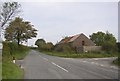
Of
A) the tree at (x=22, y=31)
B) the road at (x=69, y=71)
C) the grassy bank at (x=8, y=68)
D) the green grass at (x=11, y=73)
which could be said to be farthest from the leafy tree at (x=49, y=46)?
the green grass at (x=11, y=73)

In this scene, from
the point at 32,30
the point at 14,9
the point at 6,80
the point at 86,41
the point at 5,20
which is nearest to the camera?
the point at 6,80

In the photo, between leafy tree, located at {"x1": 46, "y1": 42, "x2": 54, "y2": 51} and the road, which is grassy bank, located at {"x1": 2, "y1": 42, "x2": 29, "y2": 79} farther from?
leafy tree, located at {"x1": 46, "y1": 42, "x2": 54, "y2": 51}

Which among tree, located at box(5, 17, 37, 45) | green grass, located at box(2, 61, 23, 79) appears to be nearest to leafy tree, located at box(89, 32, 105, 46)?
tree, located at box(5, 17, 37, 45)

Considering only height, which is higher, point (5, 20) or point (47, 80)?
point (5, 20)

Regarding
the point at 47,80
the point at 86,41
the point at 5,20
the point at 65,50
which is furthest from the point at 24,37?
the point at 47,80

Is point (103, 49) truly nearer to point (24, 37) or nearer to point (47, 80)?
point (24, 37)

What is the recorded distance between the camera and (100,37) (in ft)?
439

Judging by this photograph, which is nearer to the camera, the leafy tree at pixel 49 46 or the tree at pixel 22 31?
the tree at pixel 22 31

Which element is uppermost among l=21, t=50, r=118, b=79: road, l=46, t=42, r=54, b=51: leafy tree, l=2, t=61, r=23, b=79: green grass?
l=46, t=42, r=54, b=51: leafy tree

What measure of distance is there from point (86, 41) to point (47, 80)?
83.3 metres

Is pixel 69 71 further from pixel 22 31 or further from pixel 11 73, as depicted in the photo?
pixel 22 31

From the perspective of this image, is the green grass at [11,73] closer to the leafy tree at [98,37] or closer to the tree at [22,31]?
the tree at [22,31]

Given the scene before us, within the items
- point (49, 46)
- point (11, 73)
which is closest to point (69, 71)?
point (11, 73)

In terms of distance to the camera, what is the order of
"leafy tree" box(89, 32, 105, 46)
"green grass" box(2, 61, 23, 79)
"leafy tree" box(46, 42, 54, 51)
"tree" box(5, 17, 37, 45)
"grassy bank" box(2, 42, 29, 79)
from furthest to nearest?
"leafy tree" box(89, 32, 105, 46) < "leafy tree" box(46, 42, 54, 51) < "tree" box(5, 17, 37, 45) < "grassy bank" box(2, 42, 29, 79) < "green grass" box(2, 61, 23, 79)
